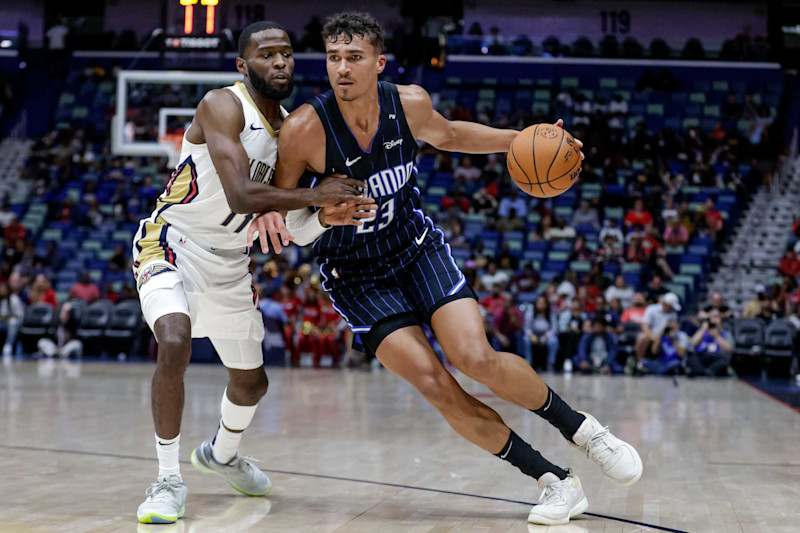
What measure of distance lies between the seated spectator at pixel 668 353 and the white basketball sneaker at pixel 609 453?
842 centimetres

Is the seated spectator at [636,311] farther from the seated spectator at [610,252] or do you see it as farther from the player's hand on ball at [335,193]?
the player's hand on ball at [335,193]

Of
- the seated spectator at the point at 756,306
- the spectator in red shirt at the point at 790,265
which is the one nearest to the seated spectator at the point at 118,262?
the seated spectator at the point at 756,306

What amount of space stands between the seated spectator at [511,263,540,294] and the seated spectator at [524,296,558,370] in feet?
3.36

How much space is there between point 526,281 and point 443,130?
32.2 feet

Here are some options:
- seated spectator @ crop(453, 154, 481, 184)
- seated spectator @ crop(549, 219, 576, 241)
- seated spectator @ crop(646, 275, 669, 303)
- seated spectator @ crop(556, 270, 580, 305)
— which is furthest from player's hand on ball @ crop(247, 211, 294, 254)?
seated spectator @ crop(453, 154, 481, 184)

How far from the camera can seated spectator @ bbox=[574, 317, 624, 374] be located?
12.4m

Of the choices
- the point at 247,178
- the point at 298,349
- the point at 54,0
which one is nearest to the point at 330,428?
the point at 247,178

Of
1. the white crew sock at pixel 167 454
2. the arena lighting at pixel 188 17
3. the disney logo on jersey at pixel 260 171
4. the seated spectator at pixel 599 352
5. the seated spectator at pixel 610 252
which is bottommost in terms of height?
the seated spectator at pixel 599 352

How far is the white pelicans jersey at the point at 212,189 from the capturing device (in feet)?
13.6

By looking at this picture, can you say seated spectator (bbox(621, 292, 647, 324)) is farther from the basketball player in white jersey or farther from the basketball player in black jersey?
the basketball player in white jersey

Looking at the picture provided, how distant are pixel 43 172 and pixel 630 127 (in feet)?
38.4

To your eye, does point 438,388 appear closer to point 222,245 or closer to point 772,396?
point 222,245

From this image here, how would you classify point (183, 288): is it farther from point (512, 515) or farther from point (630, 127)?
point (630, 127)

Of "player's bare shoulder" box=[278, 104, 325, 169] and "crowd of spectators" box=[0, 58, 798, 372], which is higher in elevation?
"player's bare shoulder" box=[278, 104, 325, 169]
